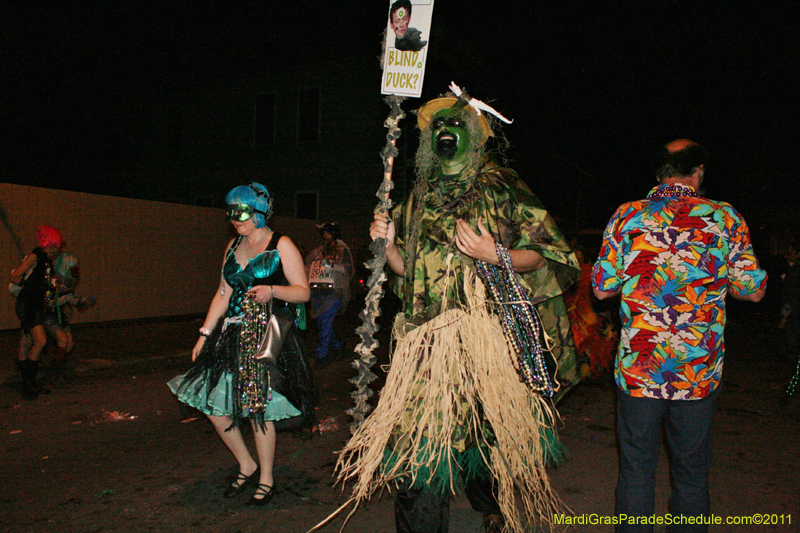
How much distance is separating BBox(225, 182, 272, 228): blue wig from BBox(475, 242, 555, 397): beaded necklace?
1635 mm

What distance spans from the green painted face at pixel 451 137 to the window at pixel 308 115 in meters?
18.5

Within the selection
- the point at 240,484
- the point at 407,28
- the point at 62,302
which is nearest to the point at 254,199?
the point at 407,28

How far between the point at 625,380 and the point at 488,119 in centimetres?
139

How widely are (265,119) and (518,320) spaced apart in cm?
2064

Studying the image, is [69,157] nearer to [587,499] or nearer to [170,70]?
[170,70]

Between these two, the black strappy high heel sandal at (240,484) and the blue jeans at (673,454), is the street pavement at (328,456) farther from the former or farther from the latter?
the blue jeans at (673,454)

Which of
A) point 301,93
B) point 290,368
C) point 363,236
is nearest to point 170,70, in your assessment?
point 301,93

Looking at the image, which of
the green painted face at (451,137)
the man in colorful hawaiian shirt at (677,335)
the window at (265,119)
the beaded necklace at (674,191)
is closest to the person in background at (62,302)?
the green painted face at (451,137)

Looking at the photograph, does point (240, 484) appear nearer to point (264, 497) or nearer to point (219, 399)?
point (264, 497)

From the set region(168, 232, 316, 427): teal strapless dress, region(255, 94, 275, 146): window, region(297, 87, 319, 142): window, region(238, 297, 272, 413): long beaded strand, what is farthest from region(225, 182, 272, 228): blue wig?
region(255, 94, 275, 146): window

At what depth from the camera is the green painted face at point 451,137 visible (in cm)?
270

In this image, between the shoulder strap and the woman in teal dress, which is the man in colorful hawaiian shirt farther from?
the shoulder strap

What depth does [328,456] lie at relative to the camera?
4.48 metres

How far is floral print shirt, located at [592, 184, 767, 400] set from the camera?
2.40m
